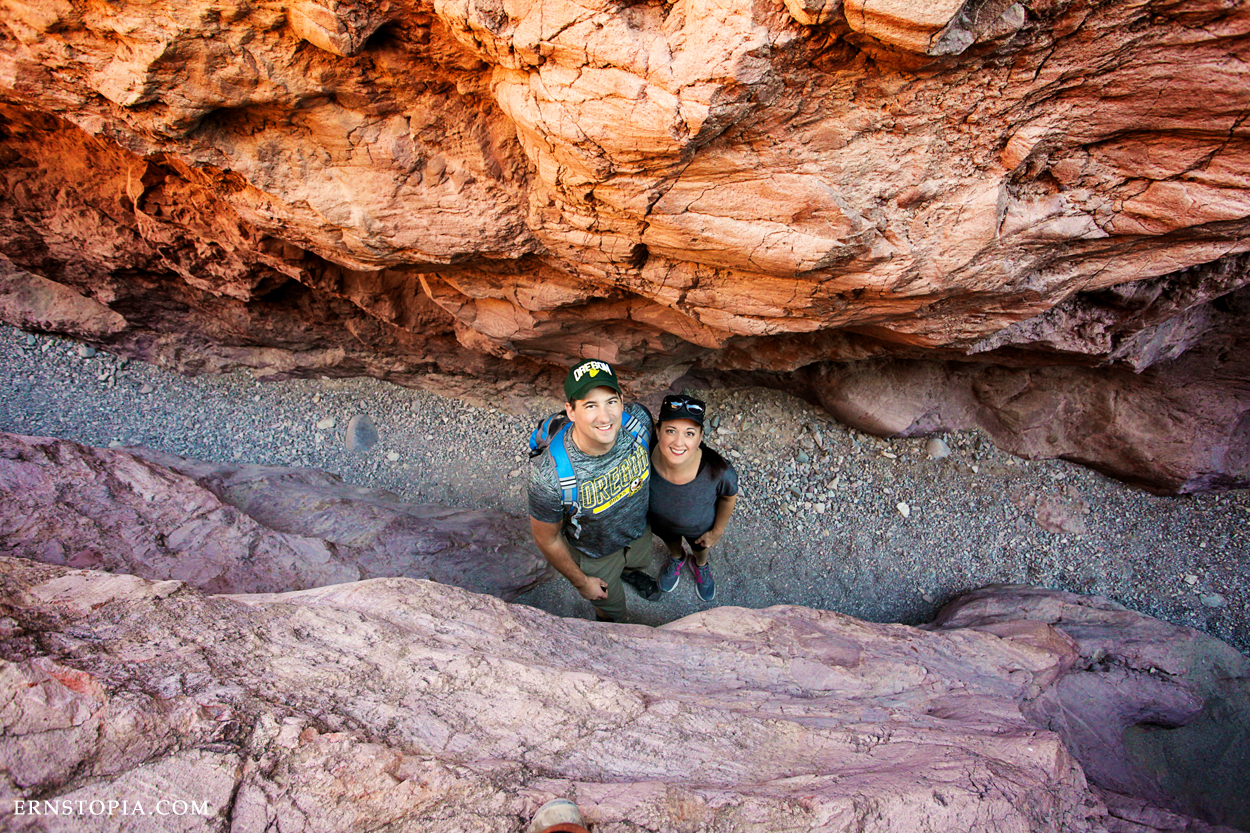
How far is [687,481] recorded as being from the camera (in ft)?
10.9

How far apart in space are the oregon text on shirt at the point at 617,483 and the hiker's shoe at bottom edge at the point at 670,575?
1283 mm

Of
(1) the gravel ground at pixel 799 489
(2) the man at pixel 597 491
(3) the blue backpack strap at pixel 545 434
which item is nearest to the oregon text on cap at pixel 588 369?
(2) the man at pixel 597 491

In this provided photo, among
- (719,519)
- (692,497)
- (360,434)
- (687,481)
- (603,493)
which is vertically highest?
(603,493)

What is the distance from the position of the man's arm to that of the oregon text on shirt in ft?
0.68

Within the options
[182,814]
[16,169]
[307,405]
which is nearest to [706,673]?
[182,814]

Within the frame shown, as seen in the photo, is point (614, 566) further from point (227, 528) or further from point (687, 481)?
point (227, 528)

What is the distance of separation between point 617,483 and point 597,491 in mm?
125

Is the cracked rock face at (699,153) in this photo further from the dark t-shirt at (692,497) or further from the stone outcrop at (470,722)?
the stone outcrop at (470,722)

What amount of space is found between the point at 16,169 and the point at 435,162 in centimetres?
322

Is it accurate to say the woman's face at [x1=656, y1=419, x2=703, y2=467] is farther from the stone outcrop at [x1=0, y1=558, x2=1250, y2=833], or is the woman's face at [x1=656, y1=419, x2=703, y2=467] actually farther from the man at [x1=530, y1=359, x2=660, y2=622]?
the stone outcrop at [x1=0, y1=558, x2=1250, y2=833]

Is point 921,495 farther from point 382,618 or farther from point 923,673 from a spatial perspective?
point 382,618

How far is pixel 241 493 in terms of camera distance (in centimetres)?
352

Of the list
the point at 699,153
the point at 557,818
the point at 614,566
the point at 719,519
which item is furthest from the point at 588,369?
the point at 557,818

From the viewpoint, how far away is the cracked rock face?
183cm
